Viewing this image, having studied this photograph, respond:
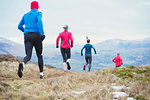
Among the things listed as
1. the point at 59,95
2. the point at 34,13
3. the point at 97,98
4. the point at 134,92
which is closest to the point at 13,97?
the point at 59,95

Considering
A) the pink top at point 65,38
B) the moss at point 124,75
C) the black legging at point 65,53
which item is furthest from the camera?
the black legging at point 65,53

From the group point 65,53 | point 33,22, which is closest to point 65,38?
point 65,53

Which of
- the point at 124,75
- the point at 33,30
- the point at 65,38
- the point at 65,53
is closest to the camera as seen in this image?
the point at 33,30

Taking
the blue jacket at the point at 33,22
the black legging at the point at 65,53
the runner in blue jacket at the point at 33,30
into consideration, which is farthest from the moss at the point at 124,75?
the black legging at the point at 65,53

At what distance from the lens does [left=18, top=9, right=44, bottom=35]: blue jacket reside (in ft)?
21.8

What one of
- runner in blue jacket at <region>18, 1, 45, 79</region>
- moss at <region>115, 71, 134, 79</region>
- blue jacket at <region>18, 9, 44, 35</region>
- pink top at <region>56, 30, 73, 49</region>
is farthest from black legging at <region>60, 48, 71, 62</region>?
moss at <region>115, 71, 134, 79</region>

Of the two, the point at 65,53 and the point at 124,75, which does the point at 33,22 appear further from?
→ the point at 65,53

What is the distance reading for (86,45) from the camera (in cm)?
1348

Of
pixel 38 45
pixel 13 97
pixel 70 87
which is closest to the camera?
pixel 13 97

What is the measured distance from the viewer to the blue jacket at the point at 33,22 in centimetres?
665

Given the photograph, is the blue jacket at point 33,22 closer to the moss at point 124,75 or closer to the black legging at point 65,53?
the moss at point 124,75

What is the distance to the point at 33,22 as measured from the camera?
679 centimetres

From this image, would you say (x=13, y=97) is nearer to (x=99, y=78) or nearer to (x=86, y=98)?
(x=86, y=98)

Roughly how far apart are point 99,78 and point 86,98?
254 cm
